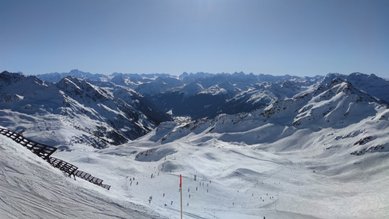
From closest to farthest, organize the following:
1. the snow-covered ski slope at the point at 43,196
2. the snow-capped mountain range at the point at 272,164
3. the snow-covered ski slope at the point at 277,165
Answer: the snow-covered ski slope at the point at 43,196
the snow-capped mountain range at the point at 272,164
the snow-covered ski slope at the point at 277,165

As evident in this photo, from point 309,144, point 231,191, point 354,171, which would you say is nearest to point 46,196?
point 231,191

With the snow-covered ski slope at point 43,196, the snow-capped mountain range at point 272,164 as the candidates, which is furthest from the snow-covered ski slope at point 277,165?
the snow-covered ski slope at point 43,196

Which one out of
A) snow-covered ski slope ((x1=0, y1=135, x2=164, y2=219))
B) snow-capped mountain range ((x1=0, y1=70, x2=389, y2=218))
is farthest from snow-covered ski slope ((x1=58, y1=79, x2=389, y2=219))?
snow-covered ski slope ((x1=0, y1=135, x2=164, y2=219))

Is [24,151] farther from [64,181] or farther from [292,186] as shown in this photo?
[292,186]

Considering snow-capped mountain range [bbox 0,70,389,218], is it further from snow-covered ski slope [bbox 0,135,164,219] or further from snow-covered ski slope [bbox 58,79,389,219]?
snow-covered ski slope [bbox 0,135,164,219]

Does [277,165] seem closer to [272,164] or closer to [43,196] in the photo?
[272,164]

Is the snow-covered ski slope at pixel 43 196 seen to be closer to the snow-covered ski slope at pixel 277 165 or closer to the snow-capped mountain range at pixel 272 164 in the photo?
the snow-capped mountain range at pixel 272 164

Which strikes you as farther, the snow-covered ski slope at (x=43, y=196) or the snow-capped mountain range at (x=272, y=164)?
the snow-capped mountain range at (x=272, y=164)

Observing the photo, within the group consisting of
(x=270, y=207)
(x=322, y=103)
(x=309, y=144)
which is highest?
(x=322, y=103)

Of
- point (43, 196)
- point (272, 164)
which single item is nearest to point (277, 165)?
point (272, 164)
